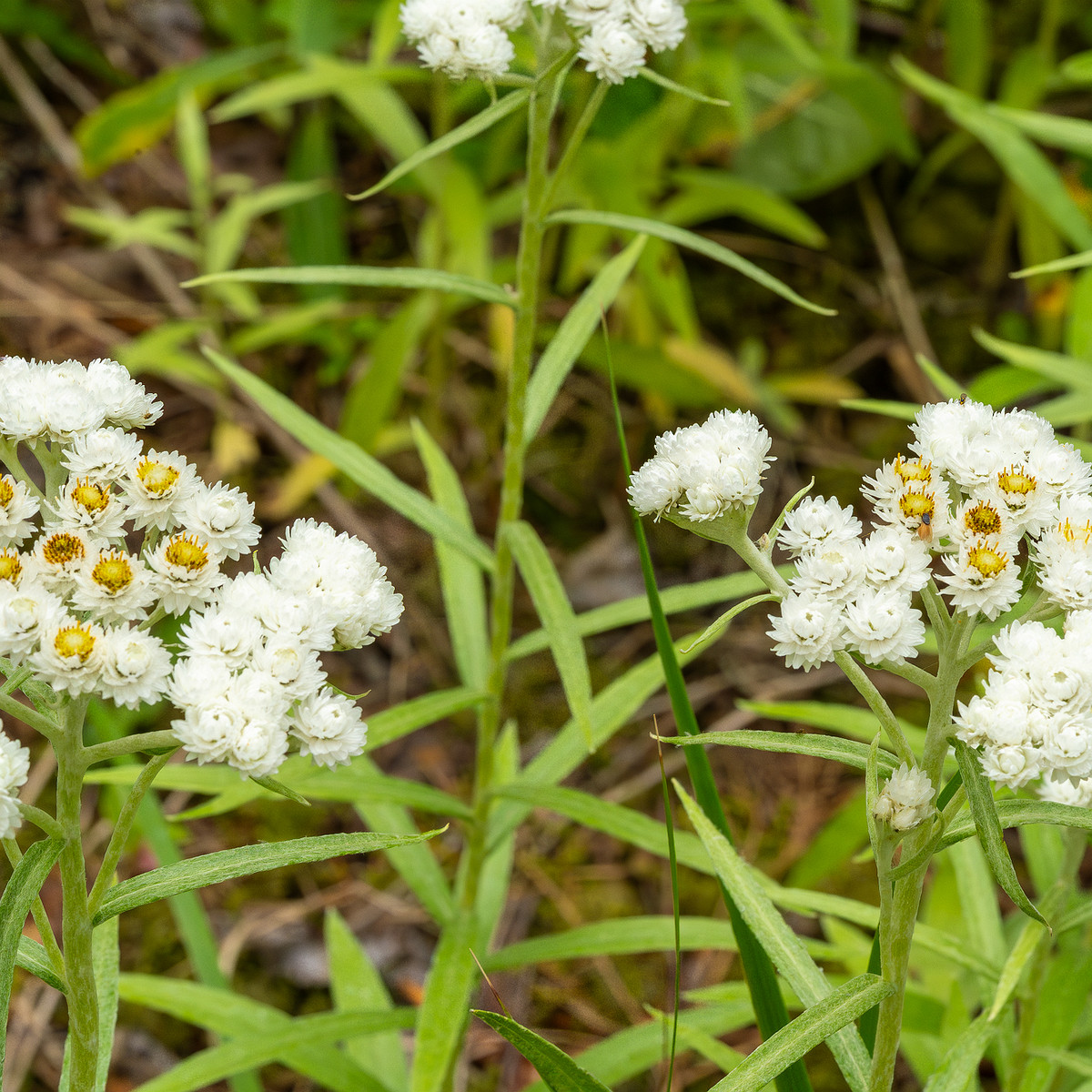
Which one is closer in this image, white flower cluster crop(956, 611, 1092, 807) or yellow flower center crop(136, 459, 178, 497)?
white flower cluster crop(956, 611, 1092, 807)

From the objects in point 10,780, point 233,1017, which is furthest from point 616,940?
point 10,780

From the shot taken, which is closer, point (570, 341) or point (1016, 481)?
point (1016, 481)

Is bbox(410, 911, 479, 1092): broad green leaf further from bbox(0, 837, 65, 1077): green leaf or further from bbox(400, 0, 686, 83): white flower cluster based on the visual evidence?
bbox(400, 0, 686, 83): white flower cluster

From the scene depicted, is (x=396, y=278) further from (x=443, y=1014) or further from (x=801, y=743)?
(x=443, y=1014)

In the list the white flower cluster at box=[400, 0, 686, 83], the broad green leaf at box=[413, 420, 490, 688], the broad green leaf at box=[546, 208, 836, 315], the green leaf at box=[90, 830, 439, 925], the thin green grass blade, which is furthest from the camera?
the broad green leaf at box=[413, 420, 490, 688]

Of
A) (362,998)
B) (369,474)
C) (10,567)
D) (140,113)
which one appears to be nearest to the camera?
(10,567)

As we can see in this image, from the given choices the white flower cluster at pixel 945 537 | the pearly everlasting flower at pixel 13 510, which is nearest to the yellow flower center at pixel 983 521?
the white flower cluster at pixel 945 537

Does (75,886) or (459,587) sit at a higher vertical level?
(459,587)

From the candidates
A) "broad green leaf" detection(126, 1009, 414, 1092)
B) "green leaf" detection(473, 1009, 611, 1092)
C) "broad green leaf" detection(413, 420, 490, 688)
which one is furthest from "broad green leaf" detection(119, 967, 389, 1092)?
"green leaf" detection(473, 1009, 611, 1092)
